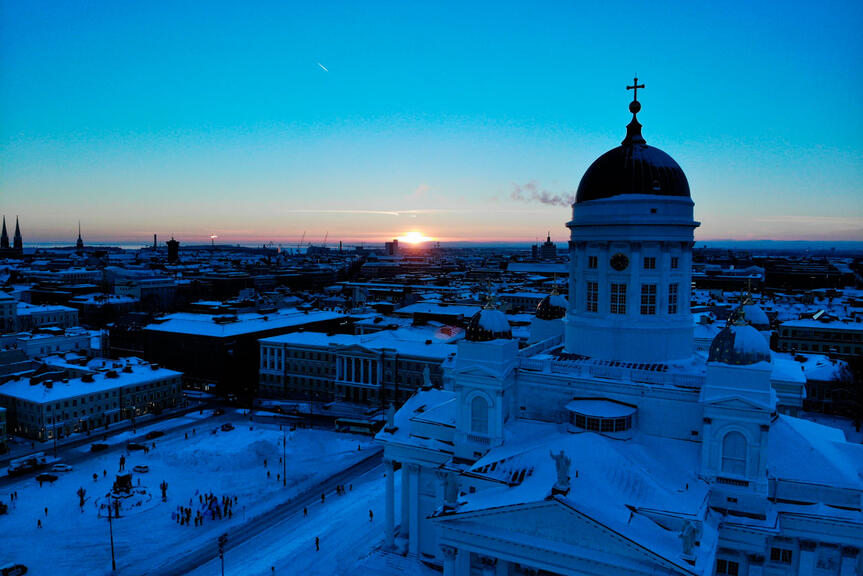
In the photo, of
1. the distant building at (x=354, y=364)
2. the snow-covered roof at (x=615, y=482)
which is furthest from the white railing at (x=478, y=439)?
the distant building at (x=354, y=364)

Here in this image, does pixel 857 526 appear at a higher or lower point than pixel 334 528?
higher

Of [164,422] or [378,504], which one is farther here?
[164,422]

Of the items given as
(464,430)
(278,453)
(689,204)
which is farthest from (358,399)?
(689,204)

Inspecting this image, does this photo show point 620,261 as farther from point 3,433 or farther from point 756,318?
point 3,433

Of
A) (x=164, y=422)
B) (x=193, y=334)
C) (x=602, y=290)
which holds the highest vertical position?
(x=602, y=290)

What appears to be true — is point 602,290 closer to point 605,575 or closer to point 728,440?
point 728,440

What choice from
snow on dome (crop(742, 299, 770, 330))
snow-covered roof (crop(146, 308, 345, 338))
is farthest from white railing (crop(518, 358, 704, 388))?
snow-covered roof (crop(146, 308, 345, 338))

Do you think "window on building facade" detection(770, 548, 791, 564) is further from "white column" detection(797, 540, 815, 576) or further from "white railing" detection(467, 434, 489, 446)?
"white railing" detection(467, 434, 489, 446)
